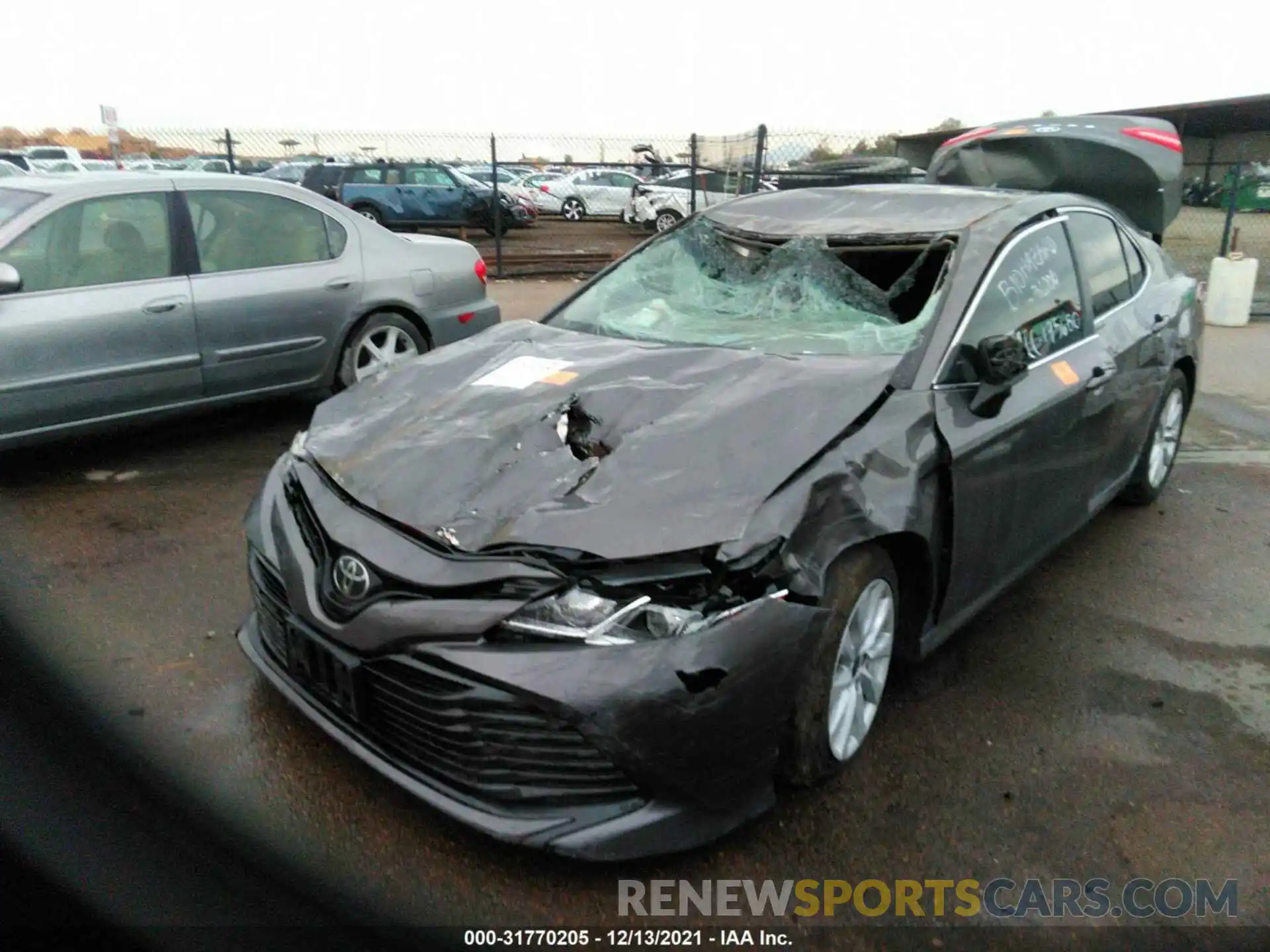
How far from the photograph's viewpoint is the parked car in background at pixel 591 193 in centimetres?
2248

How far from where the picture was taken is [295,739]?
279cm

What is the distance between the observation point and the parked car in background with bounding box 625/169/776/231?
1764 cm

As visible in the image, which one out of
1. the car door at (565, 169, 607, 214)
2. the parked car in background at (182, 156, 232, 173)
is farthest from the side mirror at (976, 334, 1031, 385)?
the car door at (565, 169, 607, 214)

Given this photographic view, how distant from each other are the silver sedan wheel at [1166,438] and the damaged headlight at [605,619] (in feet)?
11.3

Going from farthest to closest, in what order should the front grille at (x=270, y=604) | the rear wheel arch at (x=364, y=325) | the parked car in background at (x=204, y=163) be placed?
the parked car in background at (x=204, y=163), the rear wheel arch at (x=364, y=325), the front grille at (x=270, y=604)

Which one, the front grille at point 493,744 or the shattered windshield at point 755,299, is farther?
the shattered windshield at point 755,299

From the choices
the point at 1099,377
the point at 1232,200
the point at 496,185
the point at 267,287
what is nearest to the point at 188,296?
the point at 267,287

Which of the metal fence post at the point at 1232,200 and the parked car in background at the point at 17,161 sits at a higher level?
the parked car in background at the point at 17,161

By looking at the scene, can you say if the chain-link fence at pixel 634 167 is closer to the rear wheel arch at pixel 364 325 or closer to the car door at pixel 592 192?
the car door at pixel 592 192

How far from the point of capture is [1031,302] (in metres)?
3.47

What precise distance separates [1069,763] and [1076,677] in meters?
0.56

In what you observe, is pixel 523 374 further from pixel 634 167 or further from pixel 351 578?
pixel 634 167

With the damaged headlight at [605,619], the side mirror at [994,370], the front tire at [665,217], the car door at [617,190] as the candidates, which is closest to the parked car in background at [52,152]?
the car door at [617,190]

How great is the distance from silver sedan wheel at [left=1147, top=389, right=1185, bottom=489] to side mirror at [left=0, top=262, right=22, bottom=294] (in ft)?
17.7
